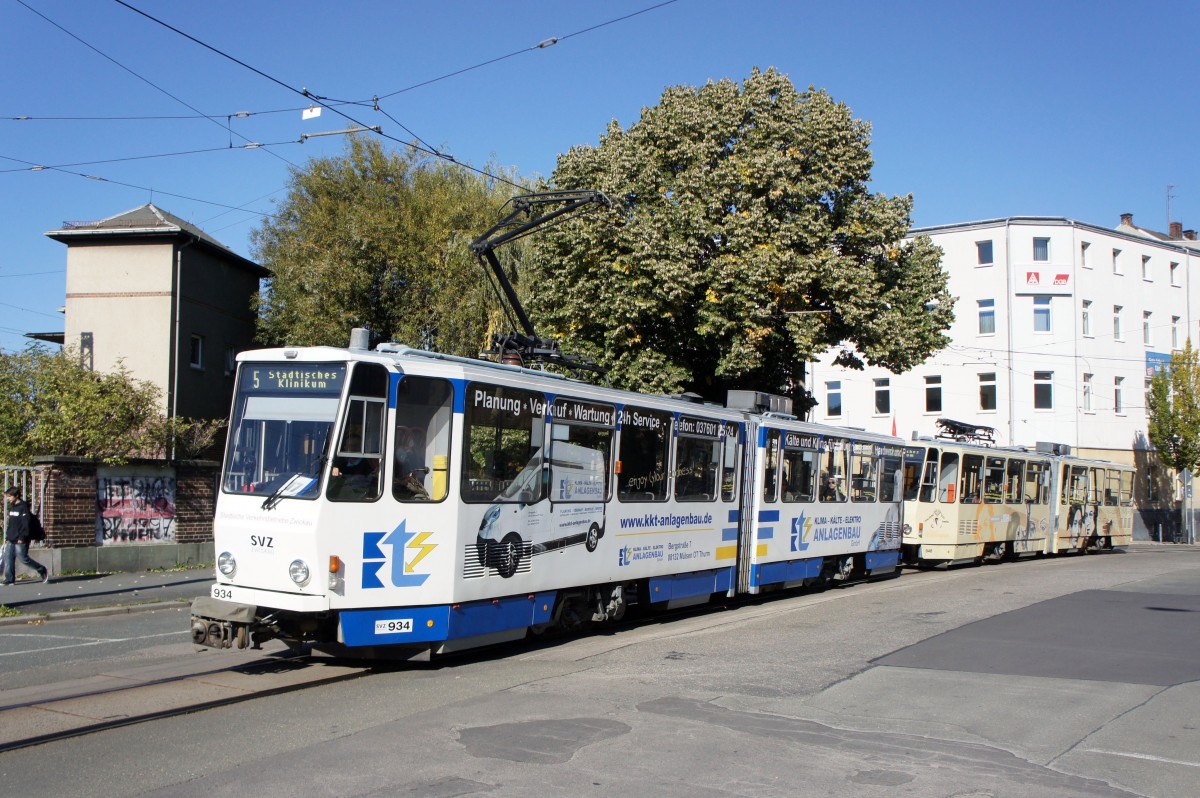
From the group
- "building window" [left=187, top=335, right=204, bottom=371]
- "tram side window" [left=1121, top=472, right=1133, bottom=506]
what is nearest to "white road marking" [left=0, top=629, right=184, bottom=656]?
"building window" [left=187, top=335, right=204, bottom=371]

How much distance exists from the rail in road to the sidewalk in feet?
17.5

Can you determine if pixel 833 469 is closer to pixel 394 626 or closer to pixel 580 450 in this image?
pixel 580 450

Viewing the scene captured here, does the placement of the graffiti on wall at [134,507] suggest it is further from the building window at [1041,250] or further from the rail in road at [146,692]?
the building window at [1041,250]

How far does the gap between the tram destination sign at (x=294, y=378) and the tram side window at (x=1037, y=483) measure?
23.4 m

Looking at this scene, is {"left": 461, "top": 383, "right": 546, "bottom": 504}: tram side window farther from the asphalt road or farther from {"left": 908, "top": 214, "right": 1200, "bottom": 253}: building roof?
{"left": 908, "top": 214, "right": 1200, "bottom": 253}: building roof

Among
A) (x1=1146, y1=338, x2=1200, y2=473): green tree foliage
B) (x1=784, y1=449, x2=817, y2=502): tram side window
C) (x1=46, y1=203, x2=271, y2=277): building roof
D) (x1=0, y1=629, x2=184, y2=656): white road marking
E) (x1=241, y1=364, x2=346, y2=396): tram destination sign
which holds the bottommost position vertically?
(x1=0, y1=629, x2=184, y2=656): white road marking

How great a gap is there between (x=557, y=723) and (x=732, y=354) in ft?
53.0

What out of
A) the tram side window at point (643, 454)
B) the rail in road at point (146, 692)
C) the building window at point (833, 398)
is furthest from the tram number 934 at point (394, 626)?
the building window at point (833, 398)

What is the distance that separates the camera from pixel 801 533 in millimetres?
17500

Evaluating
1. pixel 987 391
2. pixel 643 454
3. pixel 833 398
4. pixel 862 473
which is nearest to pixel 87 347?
pixel 862 473

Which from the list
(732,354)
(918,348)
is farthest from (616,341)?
(918,348)

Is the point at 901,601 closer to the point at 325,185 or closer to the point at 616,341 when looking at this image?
the point at 616,341

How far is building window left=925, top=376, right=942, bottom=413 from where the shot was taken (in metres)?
46.8

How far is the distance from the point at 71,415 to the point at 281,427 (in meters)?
13.4
